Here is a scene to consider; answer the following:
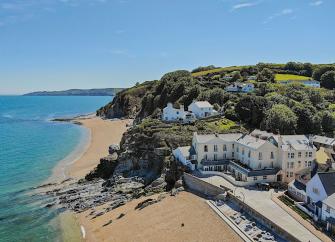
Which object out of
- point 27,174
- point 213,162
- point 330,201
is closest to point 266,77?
point 213,162

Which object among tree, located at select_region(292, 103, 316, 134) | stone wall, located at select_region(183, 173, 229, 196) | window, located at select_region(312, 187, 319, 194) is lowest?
stone wall, located at select_region(183, 173, 229, 196)

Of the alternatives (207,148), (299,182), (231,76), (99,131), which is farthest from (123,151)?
(231,76)

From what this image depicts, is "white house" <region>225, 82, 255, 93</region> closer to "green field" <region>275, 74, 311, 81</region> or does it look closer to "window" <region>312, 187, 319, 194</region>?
"green field" <region>275, 74, 311, 81</region>

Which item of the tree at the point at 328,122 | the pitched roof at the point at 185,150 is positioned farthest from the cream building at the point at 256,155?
the tree at the point at 328,122

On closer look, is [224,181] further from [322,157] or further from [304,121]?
[304,121]

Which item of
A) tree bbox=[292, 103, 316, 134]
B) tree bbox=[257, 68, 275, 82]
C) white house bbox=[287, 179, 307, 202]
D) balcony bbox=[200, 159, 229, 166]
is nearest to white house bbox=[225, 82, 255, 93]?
tree bbox=[257, 68, 275, 82]
